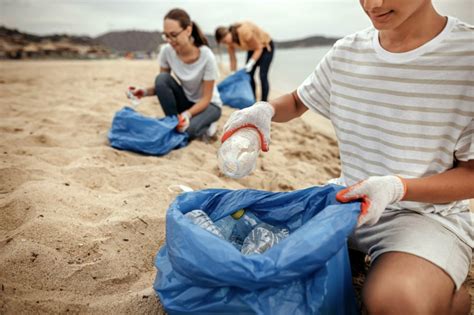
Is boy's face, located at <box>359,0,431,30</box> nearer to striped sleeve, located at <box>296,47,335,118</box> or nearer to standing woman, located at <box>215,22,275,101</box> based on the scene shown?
striped sleeve, located at <box>296,47,335,118</box>

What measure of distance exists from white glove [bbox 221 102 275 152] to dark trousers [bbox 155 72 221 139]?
4.88 feet

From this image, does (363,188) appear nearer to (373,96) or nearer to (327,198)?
(327,198)

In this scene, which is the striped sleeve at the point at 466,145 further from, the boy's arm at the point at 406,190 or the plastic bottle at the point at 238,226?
the plastic bottle at the point at 238,226

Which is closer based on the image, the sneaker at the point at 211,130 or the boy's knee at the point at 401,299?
the boy's knee at the point at 401,299

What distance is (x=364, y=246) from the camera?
42.2 inches

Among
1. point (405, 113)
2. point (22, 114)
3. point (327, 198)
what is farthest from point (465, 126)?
point (22, 114)

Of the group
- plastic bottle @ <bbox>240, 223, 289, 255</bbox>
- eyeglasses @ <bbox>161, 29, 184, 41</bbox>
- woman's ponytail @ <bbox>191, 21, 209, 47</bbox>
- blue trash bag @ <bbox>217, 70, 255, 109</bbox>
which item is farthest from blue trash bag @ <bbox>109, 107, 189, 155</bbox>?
blue trash bag @ <bbox>217, 70, 255, 109</bbox>

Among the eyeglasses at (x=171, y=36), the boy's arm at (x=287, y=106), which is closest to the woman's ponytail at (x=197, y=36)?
the eyeglasses at (x=171, y=36)

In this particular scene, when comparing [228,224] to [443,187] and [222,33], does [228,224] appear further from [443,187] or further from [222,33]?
[222,33]

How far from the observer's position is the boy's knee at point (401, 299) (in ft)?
2.58

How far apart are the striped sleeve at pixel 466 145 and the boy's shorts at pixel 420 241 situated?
19cm

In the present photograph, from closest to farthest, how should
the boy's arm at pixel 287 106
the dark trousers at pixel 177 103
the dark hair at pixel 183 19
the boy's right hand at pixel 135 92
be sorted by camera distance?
the boy's arm at pixel 287 106 → the dark hair at pixel 183 19 → the dark trousers at pixel 177 103 → the boy's right hand at pixel 135 92

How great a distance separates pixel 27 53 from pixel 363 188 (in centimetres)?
973

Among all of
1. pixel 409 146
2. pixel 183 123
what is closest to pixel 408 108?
pixel 409 146
